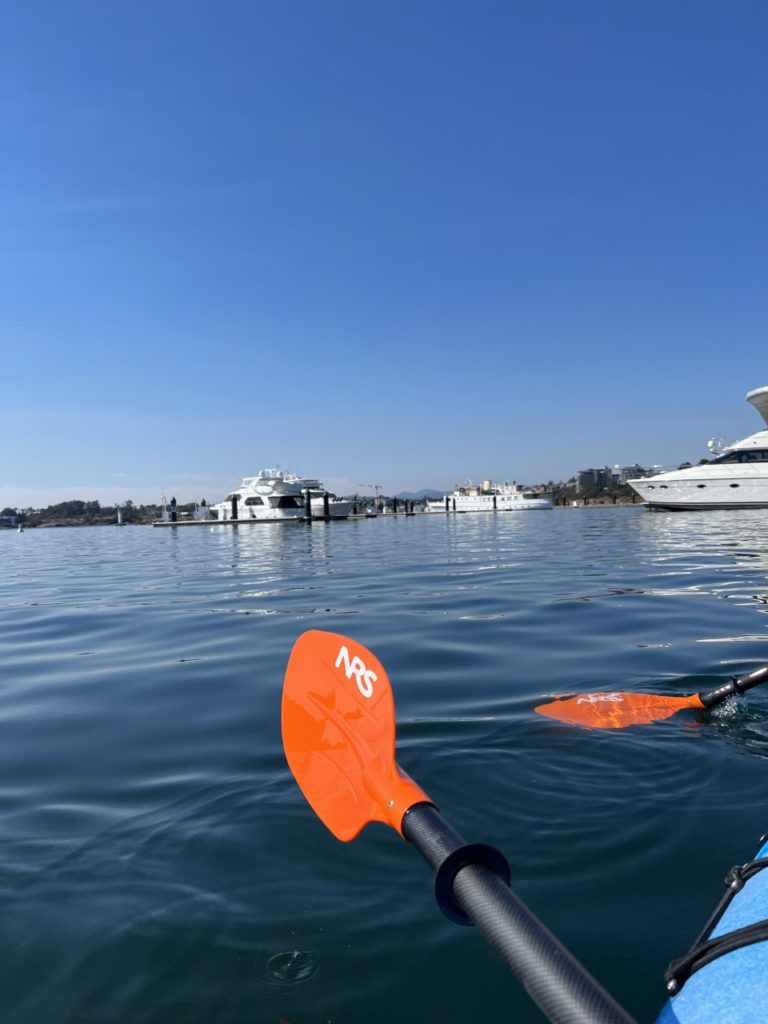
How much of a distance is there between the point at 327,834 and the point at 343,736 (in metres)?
0.79

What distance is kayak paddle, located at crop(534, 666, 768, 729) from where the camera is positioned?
4230mm

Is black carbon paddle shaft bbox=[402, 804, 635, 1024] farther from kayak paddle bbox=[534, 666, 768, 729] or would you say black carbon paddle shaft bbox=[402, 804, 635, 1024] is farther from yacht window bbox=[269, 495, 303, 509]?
yacht window bbox=[269, 495, 303, 509]

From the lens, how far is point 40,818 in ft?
10.6

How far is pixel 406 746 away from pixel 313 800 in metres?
1.59

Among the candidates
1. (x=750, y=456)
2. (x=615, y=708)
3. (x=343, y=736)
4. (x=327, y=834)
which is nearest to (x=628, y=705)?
(x=615, y=708)

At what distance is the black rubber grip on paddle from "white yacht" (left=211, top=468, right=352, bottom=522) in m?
54.9

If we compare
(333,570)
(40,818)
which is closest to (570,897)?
(40,818)

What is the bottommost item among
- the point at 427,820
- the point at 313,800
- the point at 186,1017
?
the point at 186,1017

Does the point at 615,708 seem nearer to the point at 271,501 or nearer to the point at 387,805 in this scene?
the point at 387,805

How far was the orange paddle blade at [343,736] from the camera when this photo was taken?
6.97ft

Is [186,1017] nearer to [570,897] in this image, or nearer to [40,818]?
[570,897]

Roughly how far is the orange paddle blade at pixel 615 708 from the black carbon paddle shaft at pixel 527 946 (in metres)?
→ 2.83

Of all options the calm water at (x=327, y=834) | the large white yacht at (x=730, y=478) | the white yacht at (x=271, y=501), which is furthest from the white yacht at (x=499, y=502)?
the calm water at (x=327, y=834)

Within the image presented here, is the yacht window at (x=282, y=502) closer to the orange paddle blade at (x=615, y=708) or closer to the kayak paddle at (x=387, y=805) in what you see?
the orange paddle blade at (x=615, y=708)
